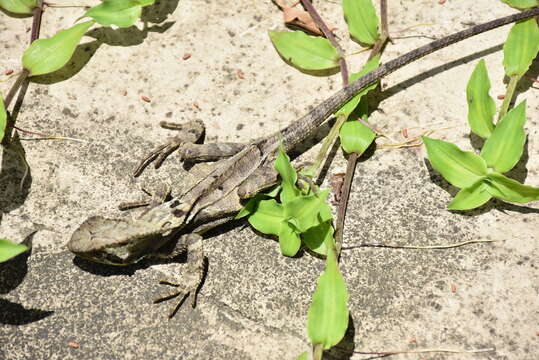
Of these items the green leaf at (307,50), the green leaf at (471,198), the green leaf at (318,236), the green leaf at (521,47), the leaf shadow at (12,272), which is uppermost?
the green leaf at (521,47)

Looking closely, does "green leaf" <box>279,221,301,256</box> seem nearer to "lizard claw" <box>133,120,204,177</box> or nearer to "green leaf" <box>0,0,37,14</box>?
"lizard claw" <box>133,120,204,177</box>

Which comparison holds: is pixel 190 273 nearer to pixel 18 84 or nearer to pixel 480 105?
pixel 18 84

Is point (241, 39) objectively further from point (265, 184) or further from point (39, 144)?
point (39, 144)

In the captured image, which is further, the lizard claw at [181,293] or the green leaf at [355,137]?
the green leaf at [355,137]

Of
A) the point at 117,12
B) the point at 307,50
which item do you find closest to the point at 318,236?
the point at 307,50

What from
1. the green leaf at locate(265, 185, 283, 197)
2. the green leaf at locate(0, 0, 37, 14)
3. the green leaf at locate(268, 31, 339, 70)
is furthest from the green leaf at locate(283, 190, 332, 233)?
the green leaf at locate(0, 0, 37, 14)

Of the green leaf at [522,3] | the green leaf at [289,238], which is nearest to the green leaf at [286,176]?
the green leaf at [289,238]

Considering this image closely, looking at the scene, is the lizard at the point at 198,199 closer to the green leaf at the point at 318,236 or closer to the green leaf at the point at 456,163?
the green leaf at the point at 318,236
